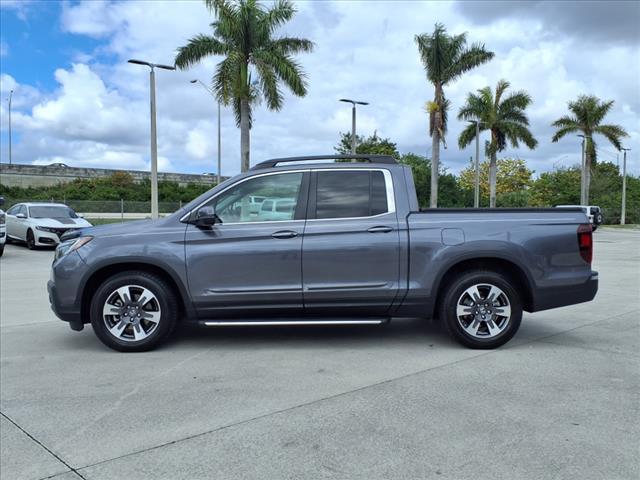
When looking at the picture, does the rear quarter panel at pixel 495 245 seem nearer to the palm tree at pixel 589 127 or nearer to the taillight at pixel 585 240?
the taillight at pixel 585 240

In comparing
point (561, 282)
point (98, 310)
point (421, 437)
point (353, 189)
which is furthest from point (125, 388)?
point (561, 282)

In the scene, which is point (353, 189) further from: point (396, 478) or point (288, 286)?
point (396, 478)

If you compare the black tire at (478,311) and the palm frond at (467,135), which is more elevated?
the palm frond at (467,135)

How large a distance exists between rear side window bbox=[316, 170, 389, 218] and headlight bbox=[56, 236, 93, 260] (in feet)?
7.50

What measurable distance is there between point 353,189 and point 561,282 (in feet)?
7.36

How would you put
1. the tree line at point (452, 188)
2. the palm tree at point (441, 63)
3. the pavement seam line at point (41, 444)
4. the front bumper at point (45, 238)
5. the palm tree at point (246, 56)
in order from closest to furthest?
the pavement seam line at point (41, 444) < the front bumper at point (45, 238) < the palm tree at point (246, 56) < the palm tree at point (441, 63) < the tree line at point (452, 188)

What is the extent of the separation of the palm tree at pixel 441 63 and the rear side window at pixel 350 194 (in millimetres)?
29251

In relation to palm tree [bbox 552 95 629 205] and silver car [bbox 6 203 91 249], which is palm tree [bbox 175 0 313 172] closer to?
silver car [bbox 6 203 91 249]

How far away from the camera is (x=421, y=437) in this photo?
358 centimetres

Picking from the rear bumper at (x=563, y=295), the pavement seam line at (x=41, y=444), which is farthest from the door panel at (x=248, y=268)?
the rear bumper at (x=563, y=295)

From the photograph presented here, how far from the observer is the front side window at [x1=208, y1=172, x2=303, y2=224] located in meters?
5.62

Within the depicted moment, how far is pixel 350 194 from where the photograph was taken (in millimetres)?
5699

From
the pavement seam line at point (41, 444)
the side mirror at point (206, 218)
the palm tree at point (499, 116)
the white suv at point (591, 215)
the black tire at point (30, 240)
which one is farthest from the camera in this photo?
the palm tree at point (499, 116)

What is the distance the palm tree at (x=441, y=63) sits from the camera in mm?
34281
